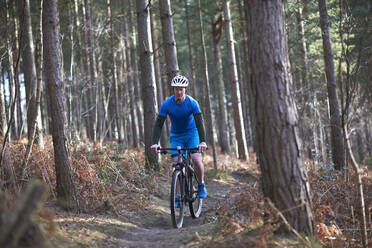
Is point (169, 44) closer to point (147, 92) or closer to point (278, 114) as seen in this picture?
point (147, 92)

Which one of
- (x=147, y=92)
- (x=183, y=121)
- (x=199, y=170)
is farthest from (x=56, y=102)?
(x=147, y=92)

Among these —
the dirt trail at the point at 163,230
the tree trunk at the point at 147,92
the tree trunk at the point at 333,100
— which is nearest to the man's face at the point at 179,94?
the dirt trail at the point at 163,230

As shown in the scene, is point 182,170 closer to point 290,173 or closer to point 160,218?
point 160,218

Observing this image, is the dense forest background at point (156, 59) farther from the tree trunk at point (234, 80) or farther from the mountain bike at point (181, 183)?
the mountain bike at point (181, 183)

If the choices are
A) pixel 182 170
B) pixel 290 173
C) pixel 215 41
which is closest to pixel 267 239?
pixel 290 173

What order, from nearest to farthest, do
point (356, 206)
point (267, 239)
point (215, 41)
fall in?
point (267, 239) → point (356, 206) → point (215, 41)

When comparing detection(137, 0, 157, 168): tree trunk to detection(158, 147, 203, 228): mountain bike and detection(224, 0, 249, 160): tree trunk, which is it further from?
detection(224, 0, 249, 160): tree trunk

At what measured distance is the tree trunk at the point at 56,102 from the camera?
528 centimetres

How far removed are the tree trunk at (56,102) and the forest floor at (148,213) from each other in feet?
1.21

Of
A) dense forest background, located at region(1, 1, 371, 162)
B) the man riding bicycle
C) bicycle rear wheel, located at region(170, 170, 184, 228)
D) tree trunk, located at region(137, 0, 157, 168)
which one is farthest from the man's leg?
tree trunk, located at region(137, 0, 157, 168)

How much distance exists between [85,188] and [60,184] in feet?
2.86

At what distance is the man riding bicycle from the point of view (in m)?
5.95

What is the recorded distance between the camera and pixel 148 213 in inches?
268

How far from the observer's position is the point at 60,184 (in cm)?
537
